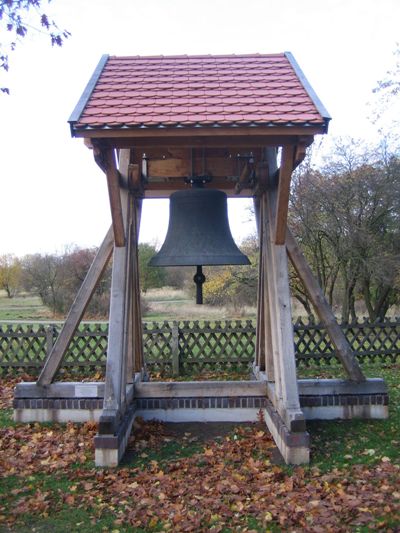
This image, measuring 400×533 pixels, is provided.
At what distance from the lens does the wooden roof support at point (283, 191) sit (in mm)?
4832

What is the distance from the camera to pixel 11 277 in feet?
128

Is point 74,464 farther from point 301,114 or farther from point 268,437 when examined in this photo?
point 301,114

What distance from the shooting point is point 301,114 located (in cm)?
467

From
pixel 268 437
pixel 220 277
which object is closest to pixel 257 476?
pixel 268 437

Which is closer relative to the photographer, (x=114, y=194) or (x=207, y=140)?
(x=207, y=140)

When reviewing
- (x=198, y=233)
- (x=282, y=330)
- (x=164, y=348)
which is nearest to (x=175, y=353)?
(x=164, y=348)

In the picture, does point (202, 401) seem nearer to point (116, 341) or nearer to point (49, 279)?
point (116, 341)

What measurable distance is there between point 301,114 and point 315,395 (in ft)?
10.8

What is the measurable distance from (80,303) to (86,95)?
2.29 meters

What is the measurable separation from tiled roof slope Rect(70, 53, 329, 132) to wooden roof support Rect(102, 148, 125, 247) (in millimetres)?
413

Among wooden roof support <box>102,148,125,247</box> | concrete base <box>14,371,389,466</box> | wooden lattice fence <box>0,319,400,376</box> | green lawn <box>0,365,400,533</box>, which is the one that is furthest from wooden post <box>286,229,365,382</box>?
wooden lattice fence <box>0,319,400,376</box>

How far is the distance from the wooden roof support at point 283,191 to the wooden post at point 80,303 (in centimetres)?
188

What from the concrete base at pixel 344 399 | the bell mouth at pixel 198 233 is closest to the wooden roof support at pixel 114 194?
the bell mouth at pixel 198 233

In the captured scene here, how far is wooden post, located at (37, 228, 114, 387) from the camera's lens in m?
5.68
